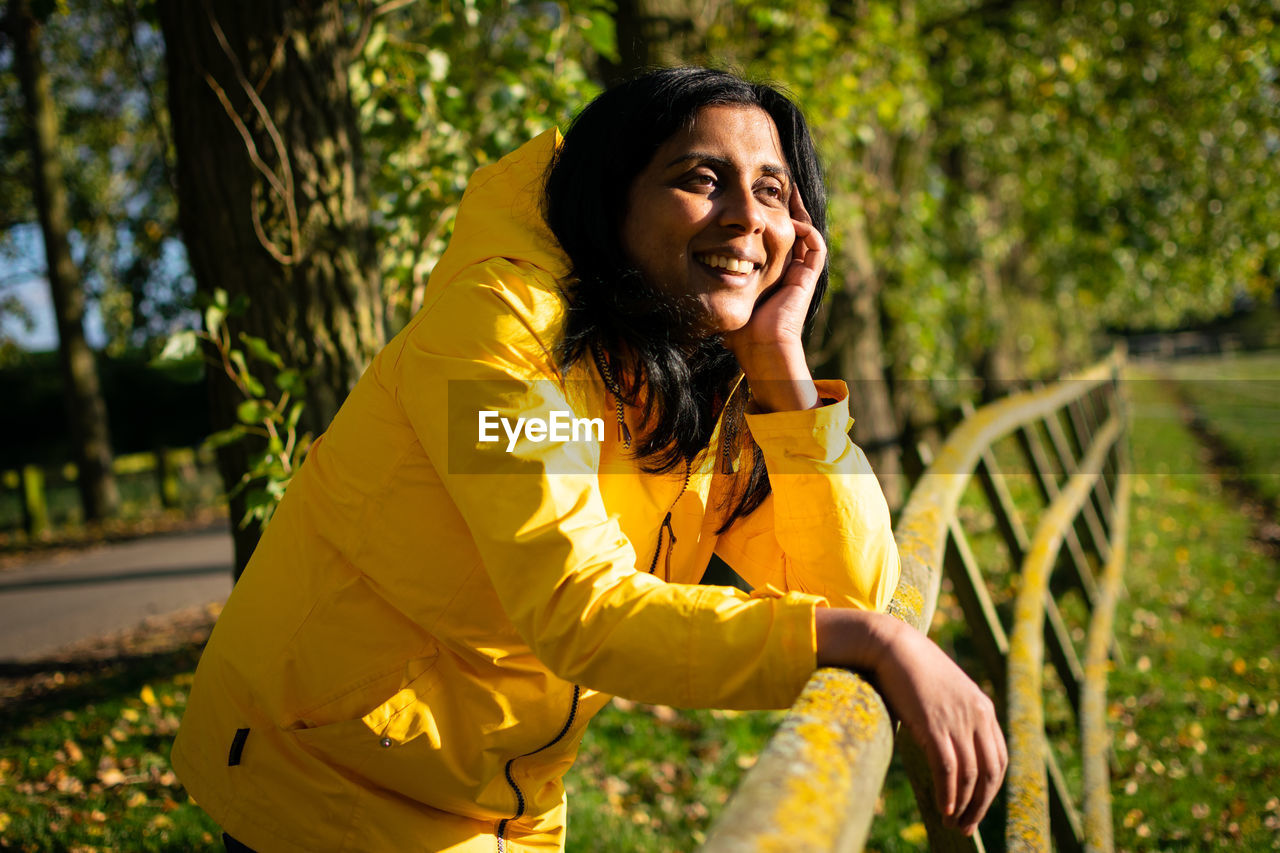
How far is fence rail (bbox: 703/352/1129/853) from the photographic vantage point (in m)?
0.91

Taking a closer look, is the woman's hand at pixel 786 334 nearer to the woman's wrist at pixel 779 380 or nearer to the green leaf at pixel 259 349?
the woman's wrist at pixel 779 380

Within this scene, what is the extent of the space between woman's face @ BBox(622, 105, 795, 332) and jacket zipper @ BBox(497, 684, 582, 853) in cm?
75

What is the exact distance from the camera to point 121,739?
391cm

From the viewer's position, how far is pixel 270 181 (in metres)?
2.69

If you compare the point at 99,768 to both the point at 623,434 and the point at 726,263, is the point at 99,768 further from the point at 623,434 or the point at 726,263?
the point at 726,263

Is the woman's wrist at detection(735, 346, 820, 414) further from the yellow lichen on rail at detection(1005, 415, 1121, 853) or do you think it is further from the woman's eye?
the yellow lichen on rail at detection(1005, 415, 1121, 853)

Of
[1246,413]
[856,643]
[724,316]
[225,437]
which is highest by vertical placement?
[724,316]

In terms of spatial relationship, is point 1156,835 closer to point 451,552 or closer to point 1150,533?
point 451,552

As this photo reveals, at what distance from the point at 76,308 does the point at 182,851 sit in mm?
11071

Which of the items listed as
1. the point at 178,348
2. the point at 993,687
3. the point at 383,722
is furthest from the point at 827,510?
the point at 178,348

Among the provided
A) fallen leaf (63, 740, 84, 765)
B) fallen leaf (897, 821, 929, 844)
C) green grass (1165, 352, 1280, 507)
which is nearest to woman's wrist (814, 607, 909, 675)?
fallen leaf (897, 821, 929, 844)

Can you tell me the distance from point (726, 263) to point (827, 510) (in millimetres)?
507

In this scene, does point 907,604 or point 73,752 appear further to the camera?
point 73,752

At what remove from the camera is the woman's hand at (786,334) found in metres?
1.75
